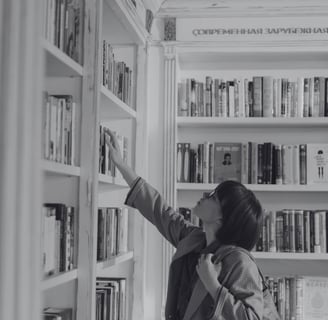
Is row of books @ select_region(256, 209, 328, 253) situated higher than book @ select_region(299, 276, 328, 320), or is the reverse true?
row of books @ select_region(256, 209, 328, 253)

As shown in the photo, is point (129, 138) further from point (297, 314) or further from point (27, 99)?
point (27, 99)

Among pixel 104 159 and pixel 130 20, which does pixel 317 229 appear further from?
pixel 130 20

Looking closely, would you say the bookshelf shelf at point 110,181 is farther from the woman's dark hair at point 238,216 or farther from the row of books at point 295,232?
the row of books at point 295,232

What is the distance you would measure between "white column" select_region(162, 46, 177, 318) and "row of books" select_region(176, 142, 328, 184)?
0.31 ft

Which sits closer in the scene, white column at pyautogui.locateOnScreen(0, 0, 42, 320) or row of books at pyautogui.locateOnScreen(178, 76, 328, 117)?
white column at pyautogui.locateOnScreen(0, 0, 42, 320)

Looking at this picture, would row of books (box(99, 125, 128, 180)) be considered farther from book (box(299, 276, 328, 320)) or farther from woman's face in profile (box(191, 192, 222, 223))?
book (box(299, 276, 328, 320))

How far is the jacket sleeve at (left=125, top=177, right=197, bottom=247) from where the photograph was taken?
263cm

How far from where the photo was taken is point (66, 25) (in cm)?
207

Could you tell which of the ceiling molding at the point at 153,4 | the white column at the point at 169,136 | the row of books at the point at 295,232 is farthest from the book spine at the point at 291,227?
the ceiling molding at the point at 153,4

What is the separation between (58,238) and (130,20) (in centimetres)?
127

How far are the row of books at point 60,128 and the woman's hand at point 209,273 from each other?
59cm

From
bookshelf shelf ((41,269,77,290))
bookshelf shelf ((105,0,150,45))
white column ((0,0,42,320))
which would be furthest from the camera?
bookshelf shelf ((105,0,150,45))

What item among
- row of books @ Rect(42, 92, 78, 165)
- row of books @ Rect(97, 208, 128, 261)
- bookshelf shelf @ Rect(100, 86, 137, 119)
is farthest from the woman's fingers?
row of books @ Rect(42, 92, 78, 165)

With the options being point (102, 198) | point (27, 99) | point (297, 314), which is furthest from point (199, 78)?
A: point (27, 99)
